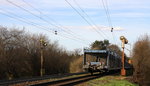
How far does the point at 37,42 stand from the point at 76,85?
42.1 metres

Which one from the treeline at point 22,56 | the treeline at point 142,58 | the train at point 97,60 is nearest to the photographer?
the train at point 97,60

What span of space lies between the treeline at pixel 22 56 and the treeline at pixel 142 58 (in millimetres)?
18948

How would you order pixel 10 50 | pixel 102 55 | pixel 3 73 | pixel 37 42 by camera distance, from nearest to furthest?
pixel 102 55 < pixel 3 73 < pixel 10 50 < pixel 37 42

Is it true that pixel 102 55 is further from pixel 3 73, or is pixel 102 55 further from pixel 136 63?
pixel 3 73

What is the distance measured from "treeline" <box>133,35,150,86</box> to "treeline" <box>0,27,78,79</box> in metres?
18.9

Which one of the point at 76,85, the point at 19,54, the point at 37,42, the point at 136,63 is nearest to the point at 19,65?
the point at 19,54

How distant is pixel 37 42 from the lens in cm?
6228

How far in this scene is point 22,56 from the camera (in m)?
Result: 50.7

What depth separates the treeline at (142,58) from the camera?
4127 centimetres

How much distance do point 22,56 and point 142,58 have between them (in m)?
20.3

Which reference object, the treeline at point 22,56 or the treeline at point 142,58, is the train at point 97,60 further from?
the treeline at point 22,56

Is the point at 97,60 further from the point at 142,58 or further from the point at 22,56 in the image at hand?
the point at 22,56

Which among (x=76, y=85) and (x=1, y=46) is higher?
(x=1, y=46)

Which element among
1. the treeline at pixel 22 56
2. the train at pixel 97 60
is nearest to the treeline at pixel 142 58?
the train at pixel 97 60
